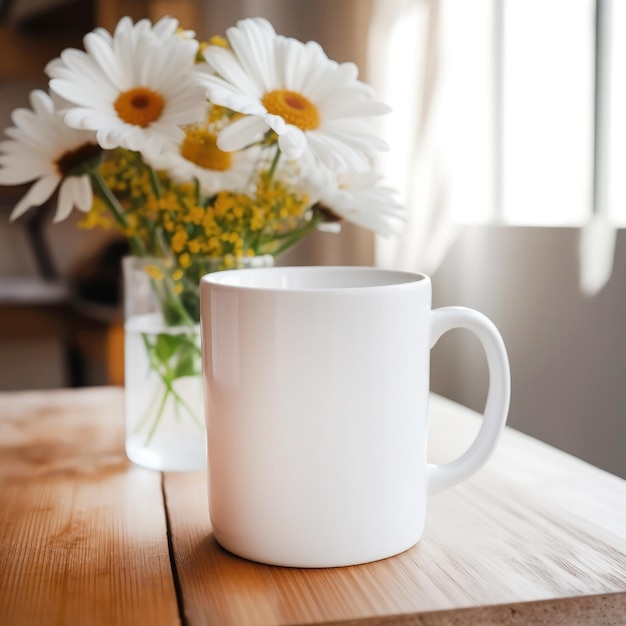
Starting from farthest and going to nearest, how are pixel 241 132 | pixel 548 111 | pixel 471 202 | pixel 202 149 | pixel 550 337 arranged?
pixel 471 202
pixel 548 111
pixel 550 337
pixel 202 149
pixel 241 132

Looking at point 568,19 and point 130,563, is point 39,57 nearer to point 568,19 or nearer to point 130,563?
point 568,19

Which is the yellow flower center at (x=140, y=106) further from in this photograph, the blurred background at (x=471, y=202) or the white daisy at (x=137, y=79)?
the blurred background at (x=471, y=202)

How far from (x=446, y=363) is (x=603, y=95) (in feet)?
2.51

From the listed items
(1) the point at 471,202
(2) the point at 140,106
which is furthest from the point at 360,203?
(1) the point at 471,202

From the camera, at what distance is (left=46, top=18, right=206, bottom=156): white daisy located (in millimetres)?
596

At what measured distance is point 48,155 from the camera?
663 mm

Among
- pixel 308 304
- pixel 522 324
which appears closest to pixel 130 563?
pixel 308 304

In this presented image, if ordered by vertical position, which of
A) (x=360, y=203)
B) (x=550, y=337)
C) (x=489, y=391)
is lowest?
(x=550, y=337)

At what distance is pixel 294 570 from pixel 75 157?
14.7 inches

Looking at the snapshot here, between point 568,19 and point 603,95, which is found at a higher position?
point 568,19

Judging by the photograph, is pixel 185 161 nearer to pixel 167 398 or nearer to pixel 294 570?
pixel 167 398

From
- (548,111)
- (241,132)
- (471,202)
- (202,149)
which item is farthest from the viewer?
(471,202)

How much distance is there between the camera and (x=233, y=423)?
1.57ft

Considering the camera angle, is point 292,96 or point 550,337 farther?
point 550,337
